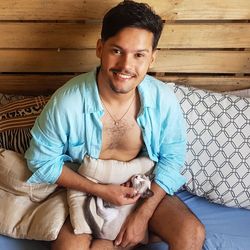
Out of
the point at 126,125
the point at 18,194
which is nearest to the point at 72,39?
the point at 126,125

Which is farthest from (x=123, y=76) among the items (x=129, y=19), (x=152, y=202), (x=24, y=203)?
(x=24, y=203)

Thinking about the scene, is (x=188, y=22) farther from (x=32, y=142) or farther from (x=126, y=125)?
(x=32, y=142)

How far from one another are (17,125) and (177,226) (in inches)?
24.3

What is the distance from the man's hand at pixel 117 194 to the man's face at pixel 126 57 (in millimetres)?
308

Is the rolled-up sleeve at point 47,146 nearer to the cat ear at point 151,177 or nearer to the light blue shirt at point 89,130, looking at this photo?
the light blue shirt at point 89,130

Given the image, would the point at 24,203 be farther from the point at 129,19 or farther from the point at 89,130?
the point at 129,19

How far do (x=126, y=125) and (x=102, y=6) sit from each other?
16.0 inches

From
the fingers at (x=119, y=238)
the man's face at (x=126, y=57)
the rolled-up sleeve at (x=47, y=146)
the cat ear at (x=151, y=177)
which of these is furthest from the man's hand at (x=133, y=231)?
the man's face at (x=126, y=57)

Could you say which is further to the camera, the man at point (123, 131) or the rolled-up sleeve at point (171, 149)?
the rolled-up sleeve at point (171, 149)

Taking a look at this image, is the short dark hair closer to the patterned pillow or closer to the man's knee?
the patterned pillow

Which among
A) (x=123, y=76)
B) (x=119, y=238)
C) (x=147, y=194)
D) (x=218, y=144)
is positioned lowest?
(x=119, y=238)

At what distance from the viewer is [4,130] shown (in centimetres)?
140

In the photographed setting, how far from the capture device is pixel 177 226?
1254 millimetres

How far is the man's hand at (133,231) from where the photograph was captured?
1.27 metres
